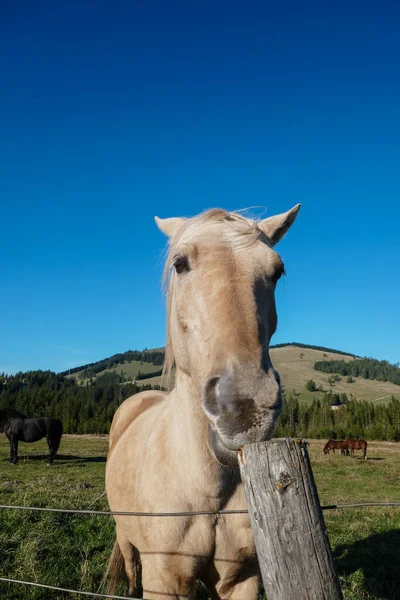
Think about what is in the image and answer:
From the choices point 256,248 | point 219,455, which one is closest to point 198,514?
point 219,455

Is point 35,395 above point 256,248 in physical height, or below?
above

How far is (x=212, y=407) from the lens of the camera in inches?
66.9

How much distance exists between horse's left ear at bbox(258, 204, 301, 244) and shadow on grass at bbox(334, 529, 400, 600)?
171 inches

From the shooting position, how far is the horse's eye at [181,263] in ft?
7.85

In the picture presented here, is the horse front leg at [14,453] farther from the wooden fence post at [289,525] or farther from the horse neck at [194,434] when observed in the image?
the wooden fence post at [289,525]

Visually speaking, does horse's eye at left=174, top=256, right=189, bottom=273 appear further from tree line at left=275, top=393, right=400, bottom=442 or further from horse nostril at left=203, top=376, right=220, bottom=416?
tree line at left=275, top=393, right=400, bottom=442

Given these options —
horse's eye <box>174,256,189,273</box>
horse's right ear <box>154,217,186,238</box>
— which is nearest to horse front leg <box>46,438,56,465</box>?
horse's right ear <box>154,217,186,238</box>

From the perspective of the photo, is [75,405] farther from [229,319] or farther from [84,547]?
[229,319]

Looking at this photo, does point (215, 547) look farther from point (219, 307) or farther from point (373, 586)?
point (373, 586)

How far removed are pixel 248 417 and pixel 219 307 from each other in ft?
2.04

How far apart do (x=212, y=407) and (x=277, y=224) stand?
1.67m

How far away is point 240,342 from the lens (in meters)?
1.83

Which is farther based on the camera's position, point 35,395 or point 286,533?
point 35,395

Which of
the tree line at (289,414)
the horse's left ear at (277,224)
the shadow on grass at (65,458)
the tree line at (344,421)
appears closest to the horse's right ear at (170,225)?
the horse's left ear at (277,224)
